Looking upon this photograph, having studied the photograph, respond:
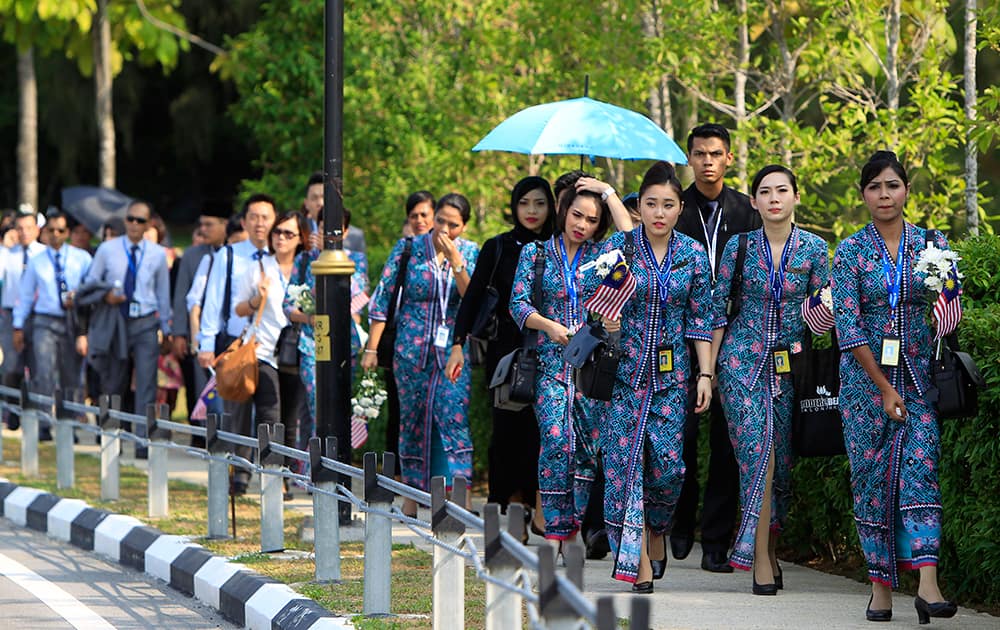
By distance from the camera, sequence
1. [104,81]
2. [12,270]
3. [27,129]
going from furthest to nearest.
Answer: [27,129] < [104,81] < [12,270]

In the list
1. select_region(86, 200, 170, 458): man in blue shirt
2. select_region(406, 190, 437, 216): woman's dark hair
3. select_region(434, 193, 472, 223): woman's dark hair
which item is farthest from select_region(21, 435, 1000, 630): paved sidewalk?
select_region(86, 200, 170, 458): man in blue shirt

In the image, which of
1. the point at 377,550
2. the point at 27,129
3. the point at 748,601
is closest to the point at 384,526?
the point at 377,550

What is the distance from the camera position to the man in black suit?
871cm

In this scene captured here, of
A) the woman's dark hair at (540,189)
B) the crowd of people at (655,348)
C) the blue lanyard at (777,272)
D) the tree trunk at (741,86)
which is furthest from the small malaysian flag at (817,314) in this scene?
the tree trunk at (741,86)

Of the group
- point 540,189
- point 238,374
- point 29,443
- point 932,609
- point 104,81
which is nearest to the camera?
point 932,609

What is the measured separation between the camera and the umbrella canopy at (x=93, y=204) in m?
21.1

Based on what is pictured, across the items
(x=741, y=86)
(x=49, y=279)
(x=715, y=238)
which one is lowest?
(x=49, y=279)

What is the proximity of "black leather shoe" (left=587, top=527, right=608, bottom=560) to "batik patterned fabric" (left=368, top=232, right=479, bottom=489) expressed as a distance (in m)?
1.19

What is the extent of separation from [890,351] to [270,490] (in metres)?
3.32

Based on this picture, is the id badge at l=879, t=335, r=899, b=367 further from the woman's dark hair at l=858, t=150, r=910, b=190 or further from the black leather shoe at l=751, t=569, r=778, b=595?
the black leather shoe at l=751, t=569, r=778, b=595

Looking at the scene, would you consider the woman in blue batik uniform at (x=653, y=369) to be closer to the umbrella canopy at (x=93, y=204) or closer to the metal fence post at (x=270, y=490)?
the metal fence post at (x=270, y=490)

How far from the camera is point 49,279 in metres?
15.6

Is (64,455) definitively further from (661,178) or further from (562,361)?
(661,178)

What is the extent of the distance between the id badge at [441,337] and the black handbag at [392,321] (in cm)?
35
